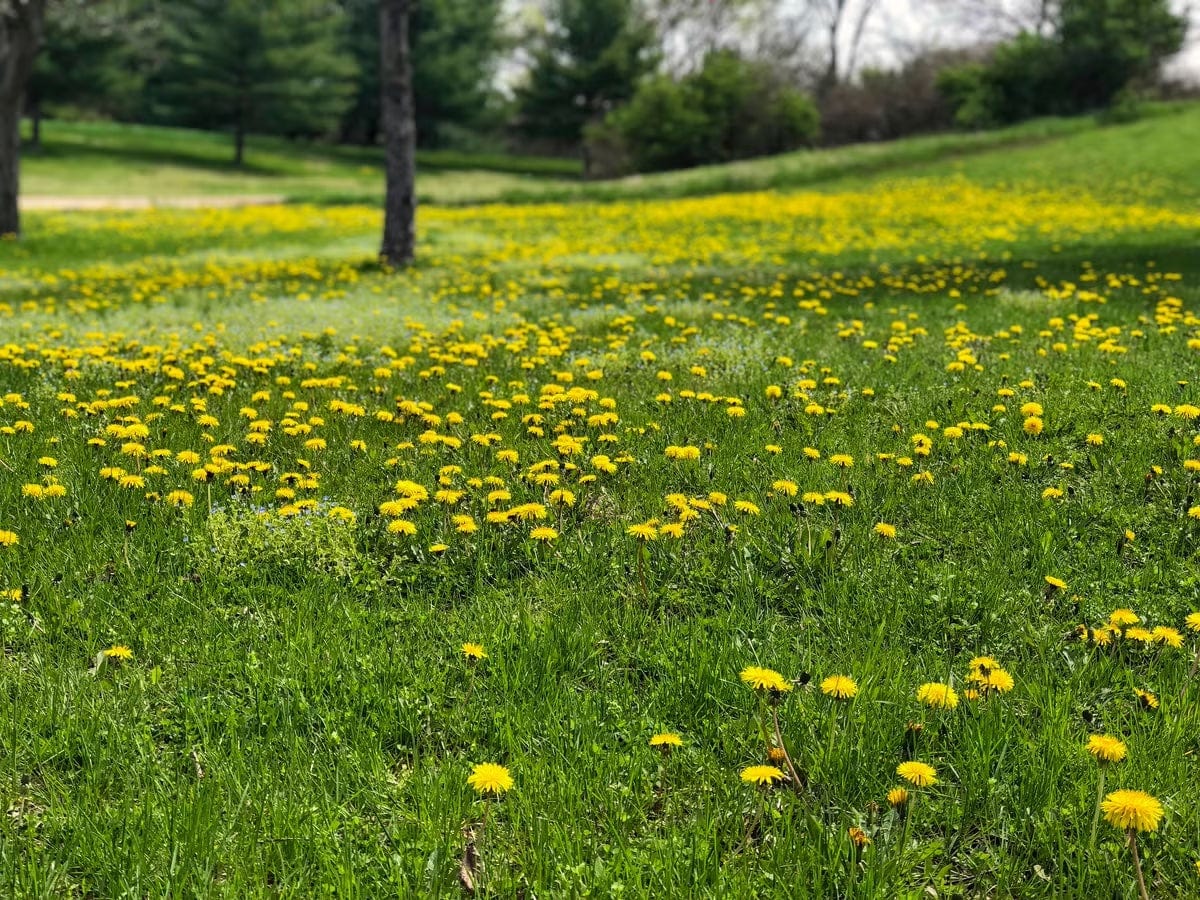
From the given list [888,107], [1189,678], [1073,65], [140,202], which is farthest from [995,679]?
[888,107]

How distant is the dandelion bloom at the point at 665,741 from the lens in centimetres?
221

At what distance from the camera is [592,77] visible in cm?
5125

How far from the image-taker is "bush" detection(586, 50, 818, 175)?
40188 mm

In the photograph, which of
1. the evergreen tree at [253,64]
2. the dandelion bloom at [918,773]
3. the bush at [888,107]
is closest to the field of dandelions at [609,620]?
the dandelion bloom at [918,773]

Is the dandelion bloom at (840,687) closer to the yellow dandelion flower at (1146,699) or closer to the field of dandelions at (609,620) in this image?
the field of dandelions at (609,620)

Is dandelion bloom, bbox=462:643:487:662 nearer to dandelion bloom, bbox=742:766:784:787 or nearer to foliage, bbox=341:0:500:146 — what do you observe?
dandelion bloom, bbox=742:766:784:787

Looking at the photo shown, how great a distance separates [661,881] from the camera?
190 cm

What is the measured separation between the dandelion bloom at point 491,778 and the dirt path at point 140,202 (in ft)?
93.5

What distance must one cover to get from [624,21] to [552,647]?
55181mm

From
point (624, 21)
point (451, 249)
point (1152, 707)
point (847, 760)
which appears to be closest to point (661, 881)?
point (847, 760)

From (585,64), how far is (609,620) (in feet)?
176

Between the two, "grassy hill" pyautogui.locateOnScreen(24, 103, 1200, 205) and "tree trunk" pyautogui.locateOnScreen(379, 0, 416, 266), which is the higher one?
"grassy hill" pyautogui.locateOnScreen(24, 103, 1200, 205)

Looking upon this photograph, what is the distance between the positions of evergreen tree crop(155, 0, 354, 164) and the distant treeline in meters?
0.10

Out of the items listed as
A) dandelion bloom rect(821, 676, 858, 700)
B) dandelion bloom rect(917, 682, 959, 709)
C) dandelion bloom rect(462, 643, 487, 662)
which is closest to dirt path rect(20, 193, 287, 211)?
dandelion bloom rect(462, 643, 487, 662)
